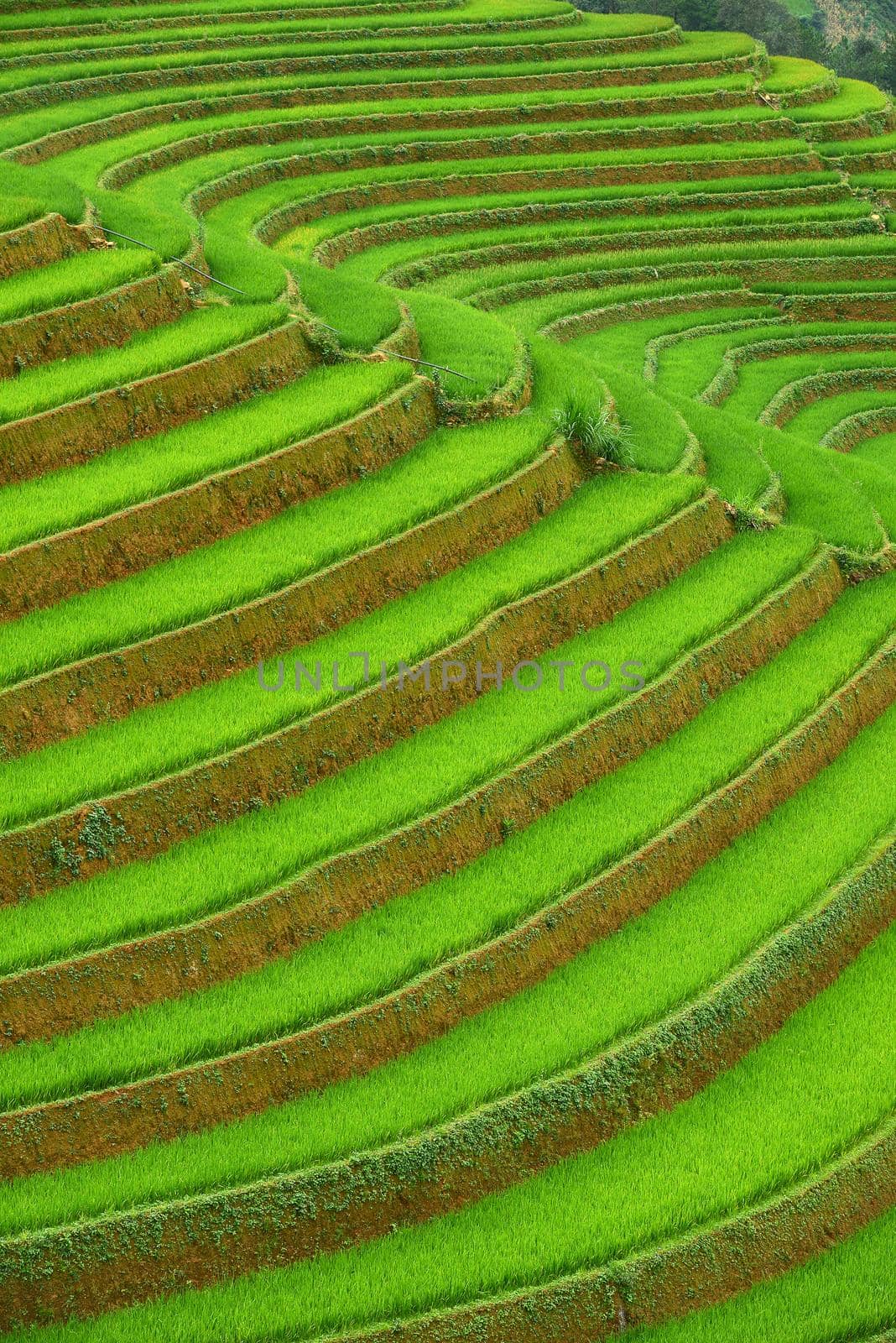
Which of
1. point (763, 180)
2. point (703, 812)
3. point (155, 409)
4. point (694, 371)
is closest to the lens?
point (703, 812)

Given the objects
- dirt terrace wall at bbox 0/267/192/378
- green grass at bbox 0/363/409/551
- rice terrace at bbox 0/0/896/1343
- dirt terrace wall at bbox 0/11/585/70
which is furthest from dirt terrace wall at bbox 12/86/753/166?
green grass at bbox 0/363/409/551

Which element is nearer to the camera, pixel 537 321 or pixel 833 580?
pixel 833 580

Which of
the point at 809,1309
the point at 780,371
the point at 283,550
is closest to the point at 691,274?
the point at 780,371

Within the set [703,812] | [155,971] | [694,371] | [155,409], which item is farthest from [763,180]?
[155,971]

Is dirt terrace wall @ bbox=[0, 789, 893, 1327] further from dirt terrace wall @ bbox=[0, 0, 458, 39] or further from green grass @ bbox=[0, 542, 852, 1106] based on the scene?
dirt terrace wall @ bbox=[0, 0, 458, 39]

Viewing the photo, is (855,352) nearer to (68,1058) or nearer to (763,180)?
(763,180)

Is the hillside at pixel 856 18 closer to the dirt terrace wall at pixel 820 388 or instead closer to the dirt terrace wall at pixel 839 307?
the dirt terrace wall at pixel 839 307

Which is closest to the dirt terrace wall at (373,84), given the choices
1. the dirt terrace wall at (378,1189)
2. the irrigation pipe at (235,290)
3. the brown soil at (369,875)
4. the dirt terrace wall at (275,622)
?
the irrigation pipe at (235,290)
